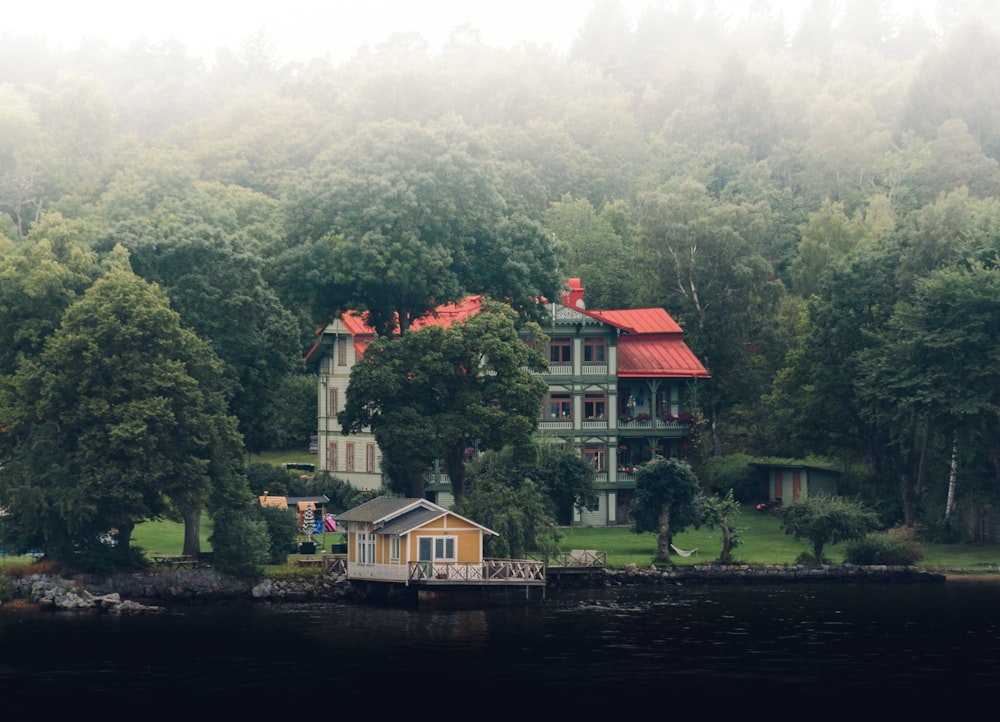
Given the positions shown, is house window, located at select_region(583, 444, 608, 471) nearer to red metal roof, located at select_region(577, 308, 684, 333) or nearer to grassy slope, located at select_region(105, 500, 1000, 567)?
grassy slope, located at select_region(105, 500, 1000, 567)

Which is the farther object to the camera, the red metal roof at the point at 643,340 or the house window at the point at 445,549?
the red metal roof at the point at 643,340

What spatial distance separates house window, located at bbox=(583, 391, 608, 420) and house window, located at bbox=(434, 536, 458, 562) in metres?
27.5

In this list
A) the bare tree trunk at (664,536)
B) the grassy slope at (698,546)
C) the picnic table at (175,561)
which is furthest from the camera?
the grassy slope at (698,546)

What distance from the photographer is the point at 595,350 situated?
101562 millimetres

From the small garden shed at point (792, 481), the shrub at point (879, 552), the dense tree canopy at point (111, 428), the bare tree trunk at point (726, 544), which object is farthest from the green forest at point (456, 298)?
the bare tree trunk at point (726, 544)

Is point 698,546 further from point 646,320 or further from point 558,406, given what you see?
point 646,320

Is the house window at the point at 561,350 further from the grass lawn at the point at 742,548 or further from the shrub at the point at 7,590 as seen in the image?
the shrub at the point at 7,590

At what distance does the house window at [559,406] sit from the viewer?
330ft

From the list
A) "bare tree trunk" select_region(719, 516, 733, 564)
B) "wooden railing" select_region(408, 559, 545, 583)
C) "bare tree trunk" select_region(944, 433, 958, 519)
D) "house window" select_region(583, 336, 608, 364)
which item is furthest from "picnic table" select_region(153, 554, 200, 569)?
"bare tree trunk" select_region(944, 433, 958, 519)

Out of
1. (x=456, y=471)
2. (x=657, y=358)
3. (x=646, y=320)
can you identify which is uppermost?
(x=646, y=320)

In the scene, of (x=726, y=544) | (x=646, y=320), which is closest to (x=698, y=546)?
(x=726, y=544)

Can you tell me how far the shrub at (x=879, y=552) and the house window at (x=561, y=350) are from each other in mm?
21996

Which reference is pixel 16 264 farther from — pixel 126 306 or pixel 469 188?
pixel 469 188

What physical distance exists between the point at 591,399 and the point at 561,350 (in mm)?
Result: 3515
